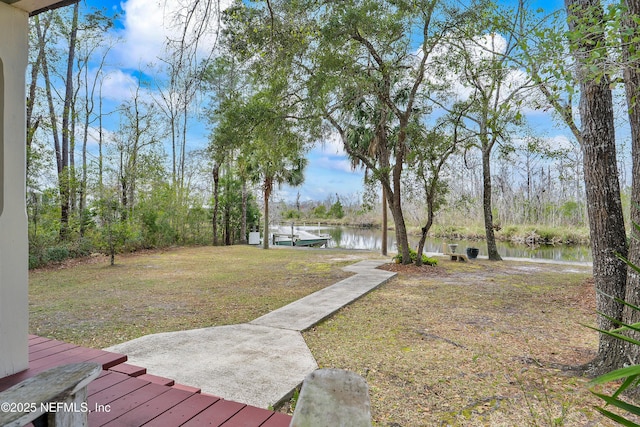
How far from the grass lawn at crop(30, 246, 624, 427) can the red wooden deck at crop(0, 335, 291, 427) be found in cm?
90

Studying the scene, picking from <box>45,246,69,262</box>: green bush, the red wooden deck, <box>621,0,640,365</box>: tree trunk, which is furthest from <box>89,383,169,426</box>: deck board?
<box>45,246,69,262</box>: green bush

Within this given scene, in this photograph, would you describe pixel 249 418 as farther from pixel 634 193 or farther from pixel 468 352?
pixel 634 193

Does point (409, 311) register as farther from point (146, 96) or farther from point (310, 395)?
point (146, 96)

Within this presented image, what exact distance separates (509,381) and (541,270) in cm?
730

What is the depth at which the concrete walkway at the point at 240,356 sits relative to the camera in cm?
241

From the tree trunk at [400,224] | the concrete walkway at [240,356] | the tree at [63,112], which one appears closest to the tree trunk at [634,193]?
the concrete walkway at [240,356]

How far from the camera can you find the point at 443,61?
770 cm

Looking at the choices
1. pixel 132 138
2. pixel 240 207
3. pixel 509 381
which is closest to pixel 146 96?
pixel 132 138

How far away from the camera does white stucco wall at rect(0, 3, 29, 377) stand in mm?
1854

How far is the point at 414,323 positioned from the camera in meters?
4.20

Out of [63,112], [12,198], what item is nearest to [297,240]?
[63,112]

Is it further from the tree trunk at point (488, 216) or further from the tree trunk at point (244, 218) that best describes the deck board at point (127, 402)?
the tree trunk at point (244, 218)

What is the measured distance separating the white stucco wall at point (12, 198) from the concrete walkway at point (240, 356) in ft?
3.13

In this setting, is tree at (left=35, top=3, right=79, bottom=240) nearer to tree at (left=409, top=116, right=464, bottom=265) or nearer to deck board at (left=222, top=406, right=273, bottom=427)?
tree at (left=409, top=116, right=464, bottom=265)
